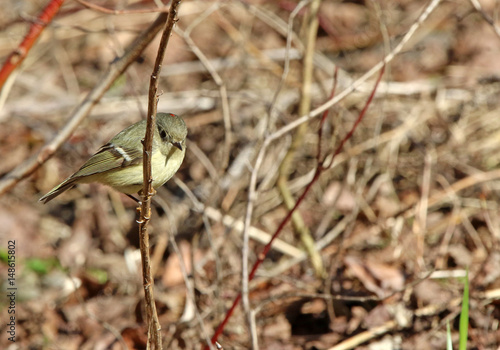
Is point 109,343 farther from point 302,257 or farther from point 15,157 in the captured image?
point 15,157

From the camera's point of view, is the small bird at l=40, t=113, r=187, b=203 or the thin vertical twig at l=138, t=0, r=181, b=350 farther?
the small bird at l=40, t=113, r=187, b=203

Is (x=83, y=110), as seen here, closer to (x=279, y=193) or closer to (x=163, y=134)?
(x=163, y=134)

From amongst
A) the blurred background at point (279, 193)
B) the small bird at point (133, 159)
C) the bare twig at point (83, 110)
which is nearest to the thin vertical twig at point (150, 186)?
the small bird at point (133, 159)

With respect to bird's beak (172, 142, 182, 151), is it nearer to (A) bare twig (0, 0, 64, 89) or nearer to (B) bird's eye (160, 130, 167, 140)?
(B) bird's eye (160, 130, 167, 140)

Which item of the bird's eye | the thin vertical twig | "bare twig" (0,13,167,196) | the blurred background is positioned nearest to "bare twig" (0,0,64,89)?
the blurred background

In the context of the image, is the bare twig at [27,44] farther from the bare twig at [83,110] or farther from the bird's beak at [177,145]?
the bird's beak at [177,145]
